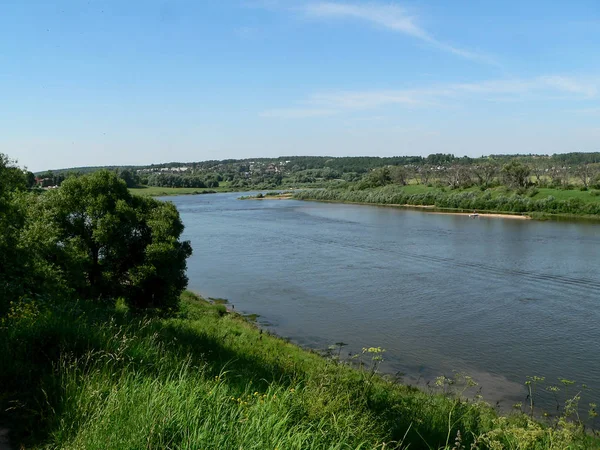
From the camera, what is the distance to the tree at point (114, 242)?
19938 mm

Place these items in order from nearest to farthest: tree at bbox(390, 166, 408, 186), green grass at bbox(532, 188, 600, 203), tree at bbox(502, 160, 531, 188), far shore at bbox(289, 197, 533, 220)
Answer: far shore at bbox(289, 197, 533, 220) < green grass at bbox(532, 188, 600, 203) < tree at bbox(502, 160, 531, 188) < tree at bbox(390, 166, 408, 186)

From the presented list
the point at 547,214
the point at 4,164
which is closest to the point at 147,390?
the point at 4,164

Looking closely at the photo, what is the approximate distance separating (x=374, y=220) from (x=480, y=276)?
1255 inches

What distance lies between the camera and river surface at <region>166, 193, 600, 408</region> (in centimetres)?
1917

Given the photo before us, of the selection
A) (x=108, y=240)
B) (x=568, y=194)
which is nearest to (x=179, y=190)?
(x=568, y=194)

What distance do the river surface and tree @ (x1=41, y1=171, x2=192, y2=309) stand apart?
572 cm

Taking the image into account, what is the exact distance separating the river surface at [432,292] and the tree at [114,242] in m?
5.72

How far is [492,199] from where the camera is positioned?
73.4m

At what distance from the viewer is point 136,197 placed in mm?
23172

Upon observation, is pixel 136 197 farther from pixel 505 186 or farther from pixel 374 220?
pixel 505 186

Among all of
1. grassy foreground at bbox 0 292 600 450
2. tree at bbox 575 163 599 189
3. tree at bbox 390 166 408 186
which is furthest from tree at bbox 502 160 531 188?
grassy foreground at bbox 0 292 600 450

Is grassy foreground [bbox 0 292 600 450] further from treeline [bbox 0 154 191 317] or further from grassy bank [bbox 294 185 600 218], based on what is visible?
grassy bank [bbox 294 185 600 218]

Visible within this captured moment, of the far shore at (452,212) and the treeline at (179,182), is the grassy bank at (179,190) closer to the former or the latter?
the treeline at (179,182)

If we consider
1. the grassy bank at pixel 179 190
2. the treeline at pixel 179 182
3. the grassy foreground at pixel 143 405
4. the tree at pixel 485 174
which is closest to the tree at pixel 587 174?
the tree at pixel 485 174
